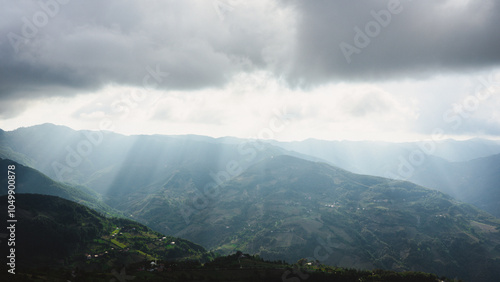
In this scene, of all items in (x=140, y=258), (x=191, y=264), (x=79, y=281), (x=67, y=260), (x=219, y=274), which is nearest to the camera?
(x=79, y=281)

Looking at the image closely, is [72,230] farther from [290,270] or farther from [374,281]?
[374,281]

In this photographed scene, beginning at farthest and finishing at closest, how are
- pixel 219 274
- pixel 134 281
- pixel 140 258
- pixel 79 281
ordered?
pixel 140 258, pixel 219 274, pixel 134 281, pixel 79 281

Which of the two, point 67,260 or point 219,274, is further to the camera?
point 67,260

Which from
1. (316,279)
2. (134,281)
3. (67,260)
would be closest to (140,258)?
(67,260)

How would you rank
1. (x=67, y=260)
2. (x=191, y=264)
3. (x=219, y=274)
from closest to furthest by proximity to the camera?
(x=219, y=274), (x=191, y=264), (x=67, y=260)

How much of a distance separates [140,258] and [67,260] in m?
45.2

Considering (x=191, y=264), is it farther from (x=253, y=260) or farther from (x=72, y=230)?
(x=72, y=230)

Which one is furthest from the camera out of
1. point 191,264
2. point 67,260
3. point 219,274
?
point 67,260

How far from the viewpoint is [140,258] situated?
186625mm

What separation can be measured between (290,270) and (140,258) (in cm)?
10921

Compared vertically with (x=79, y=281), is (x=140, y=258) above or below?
below

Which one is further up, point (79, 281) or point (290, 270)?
point (79, 281)

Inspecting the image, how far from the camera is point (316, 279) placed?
146 m

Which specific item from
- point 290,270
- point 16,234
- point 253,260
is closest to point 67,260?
point 16,234
